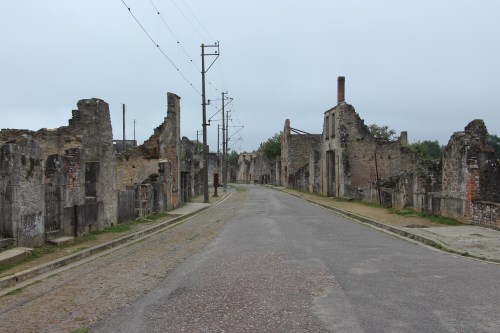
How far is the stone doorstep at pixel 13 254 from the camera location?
9.82 meters

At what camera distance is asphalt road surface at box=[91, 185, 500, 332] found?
590cm

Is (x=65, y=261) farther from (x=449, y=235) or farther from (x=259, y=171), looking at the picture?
(x=259, y=171)

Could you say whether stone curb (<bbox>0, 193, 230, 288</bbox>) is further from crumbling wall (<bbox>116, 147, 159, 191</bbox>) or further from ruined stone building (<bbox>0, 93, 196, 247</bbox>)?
crumbling wall (<bbox>116, 147, 159, 191</bbox>)

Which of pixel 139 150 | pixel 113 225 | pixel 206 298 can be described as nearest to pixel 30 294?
pixel 206 298

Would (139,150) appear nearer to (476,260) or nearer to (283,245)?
(283,245)

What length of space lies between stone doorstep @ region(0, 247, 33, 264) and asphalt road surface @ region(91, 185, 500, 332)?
336 cm

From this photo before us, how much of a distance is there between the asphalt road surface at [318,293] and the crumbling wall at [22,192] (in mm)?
3903

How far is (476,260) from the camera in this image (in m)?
10.4

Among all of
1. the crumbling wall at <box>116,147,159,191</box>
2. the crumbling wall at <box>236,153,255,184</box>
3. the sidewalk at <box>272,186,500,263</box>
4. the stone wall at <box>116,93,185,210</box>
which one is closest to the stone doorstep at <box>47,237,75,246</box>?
the sidewalk at <box>272,186,500,263</box>

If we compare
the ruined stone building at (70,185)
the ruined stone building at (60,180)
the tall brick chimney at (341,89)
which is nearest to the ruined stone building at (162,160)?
the ruined stone building at (70,185)

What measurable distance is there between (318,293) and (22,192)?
7.49 meters

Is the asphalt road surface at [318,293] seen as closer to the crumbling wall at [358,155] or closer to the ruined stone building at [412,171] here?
the ruined stone building at [412,171]

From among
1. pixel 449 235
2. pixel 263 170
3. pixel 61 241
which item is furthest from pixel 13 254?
pixel 263 170

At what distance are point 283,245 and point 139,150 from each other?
61.5ft
